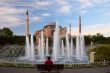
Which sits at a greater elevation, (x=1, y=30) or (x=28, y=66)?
(x=1, y=30)

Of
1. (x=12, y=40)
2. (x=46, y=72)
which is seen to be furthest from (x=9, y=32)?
(x=46, y=72)

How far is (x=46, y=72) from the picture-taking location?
69.4 ft

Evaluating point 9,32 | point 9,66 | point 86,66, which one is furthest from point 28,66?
point 9,32

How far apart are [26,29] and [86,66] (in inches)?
2339

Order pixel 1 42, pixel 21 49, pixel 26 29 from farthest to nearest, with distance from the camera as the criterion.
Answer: pixel 1 42
pixel 26 29
pixel 21 49

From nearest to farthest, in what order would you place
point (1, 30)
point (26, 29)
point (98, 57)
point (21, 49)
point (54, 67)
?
point (54, 67)
point (98, 57)
point (21, 49)
point (26, 29)
point (1, 30)

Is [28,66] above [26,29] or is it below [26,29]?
below

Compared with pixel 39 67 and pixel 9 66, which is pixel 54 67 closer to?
pixel 39 67

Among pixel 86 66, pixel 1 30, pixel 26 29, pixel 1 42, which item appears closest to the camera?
pixel 86 66

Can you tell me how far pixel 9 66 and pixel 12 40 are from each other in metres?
66.9

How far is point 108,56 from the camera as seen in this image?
3806cm

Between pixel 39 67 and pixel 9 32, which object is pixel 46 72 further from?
pixel 9 32

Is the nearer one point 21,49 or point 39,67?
point 39,67

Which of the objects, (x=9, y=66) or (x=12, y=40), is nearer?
(x=9, y=66)
